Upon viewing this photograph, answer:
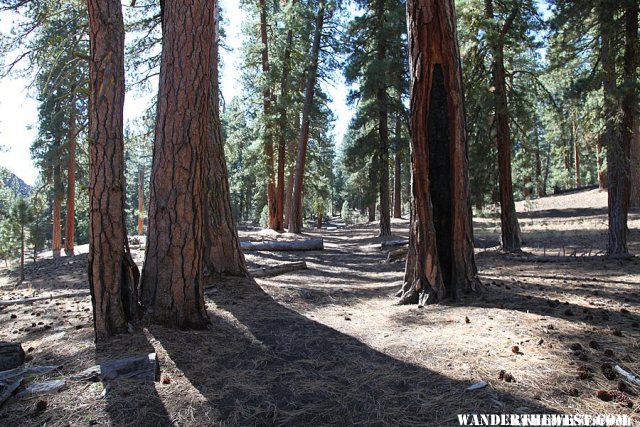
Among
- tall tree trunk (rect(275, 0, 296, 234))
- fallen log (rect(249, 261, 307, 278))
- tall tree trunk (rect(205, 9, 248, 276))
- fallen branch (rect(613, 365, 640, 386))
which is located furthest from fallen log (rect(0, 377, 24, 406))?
tall tree trunk (rect(275, 0, 296, 234))

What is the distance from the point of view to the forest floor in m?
2.62

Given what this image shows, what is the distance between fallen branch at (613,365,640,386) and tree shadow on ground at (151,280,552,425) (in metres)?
0.79

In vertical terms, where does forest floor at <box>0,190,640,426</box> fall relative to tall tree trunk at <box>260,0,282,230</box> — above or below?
below

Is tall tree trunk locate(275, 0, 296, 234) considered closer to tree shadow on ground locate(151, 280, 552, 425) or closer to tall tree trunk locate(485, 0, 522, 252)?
tall tree trunk locate(485, 0, 522, 252)

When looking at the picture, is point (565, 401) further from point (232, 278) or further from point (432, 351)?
point (232, 278)

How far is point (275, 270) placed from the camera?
27.9ft

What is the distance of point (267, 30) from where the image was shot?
1961cm

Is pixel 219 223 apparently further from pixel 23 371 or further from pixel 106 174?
pixel 23 371

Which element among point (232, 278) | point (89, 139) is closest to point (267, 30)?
point (232, 278)

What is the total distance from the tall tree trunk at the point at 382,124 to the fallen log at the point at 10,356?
13.6 metres

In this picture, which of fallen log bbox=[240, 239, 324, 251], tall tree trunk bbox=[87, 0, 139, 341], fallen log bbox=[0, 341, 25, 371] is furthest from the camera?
fallen log bbox=[240, 239, 324, 251]

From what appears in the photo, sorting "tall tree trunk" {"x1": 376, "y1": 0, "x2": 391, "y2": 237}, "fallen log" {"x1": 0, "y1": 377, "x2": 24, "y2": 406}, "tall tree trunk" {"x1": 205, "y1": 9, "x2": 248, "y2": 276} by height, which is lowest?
"fallen log" {"x1": 0, "y1": 377, "x2": 24, "y2": 406}

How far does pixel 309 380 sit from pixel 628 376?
7.56 ft

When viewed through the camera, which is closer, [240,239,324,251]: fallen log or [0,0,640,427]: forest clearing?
[0,0,640,427]: forest clearing
